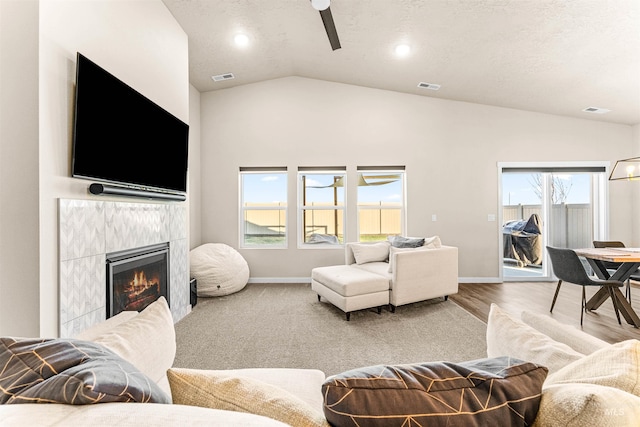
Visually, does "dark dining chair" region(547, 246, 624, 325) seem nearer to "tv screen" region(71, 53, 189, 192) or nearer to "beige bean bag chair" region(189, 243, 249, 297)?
"beige bean bag chair" region(189, 243, 249, 297)

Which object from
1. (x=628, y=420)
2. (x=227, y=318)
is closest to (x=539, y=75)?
(x=628, y=420)

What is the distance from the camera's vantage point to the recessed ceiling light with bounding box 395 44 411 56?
→ 12.0ft

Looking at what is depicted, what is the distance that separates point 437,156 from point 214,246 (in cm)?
394

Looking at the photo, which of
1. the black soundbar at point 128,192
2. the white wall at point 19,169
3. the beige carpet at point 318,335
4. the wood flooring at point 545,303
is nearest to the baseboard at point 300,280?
the wood flooring at point 545,303

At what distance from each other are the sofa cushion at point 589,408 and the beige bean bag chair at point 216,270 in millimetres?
4075

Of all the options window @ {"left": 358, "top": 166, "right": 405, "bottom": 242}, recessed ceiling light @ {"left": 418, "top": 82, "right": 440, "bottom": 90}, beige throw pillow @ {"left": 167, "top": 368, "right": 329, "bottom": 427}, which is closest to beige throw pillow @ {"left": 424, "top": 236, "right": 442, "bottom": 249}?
window @ {"left": 358, "top": 166, "right": 405, "bottom": 242}

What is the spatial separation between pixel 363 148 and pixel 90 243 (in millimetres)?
Result: 4035

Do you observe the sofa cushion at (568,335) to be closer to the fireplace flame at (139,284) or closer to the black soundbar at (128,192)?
the black soundbar at (128,192)

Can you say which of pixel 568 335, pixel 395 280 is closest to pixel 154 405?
pixel 568 335

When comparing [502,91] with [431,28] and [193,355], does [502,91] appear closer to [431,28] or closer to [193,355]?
[431,28]

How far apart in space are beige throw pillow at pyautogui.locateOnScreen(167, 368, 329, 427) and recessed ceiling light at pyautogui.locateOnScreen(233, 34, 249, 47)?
3.99m

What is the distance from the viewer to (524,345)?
955mm

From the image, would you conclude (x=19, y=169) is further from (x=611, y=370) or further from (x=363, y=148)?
(x=363, y=148)

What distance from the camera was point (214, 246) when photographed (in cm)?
456
